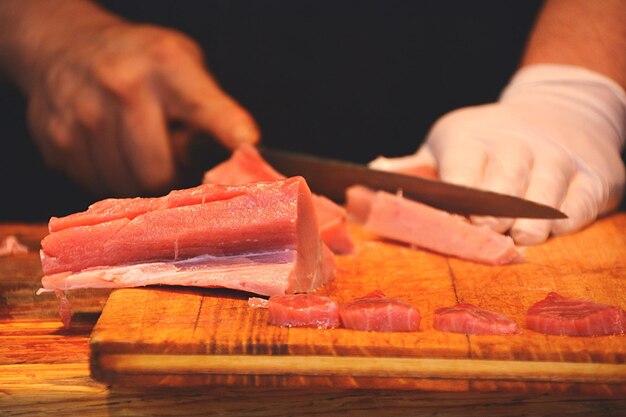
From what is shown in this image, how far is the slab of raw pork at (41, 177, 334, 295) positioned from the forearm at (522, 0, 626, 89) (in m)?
2.03

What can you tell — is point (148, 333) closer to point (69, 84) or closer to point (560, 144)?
point (560, 144)

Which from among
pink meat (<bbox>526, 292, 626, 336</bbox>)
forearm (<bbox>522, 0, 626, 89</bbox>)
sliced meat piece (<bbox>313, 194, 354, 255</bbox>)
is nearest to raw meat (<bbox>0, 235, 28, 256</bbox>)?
sliced meat piece (<bbox>313, 194, 354, 255</bbox>)

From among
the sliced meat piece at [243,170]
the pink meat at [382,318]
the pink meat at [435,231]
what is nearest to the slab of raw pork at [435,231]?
the pink meat at [435,231]

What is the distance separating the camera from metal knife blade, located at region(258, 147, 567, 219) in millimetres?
3057

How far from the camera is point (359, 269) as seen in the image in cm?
286

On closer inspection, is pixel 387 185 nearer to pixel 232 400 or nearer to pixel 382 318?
pixel 382 318

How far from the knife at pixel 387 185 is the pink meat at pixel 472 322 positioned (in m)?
0.85

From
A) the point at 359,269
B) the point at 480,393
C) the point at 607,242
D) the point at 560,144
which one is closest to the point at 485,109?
the point at 560,144

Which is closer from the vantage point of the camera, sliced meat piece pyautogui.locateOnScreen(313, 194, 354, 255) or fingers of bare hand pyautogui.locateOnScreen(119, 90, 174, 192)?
sliced meat piece pyautogui.locateOnScreen(313, 194, 354, 255)

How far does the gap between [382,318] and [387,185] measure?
3.87 feet

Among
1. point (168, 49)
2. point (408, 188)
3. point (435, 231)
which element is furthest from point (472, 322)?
point (168, 49)

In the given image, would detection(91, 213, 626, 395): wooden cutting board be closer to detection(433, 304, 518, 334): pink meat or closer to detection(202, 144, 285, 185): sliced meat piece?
detection(433, 304, 518, 334): pink meat

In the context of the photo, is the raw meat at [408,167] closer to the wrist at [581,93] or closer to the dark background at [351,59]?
the wrist at [581,93]

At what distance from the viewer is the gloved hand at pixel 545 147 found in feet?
10.4
